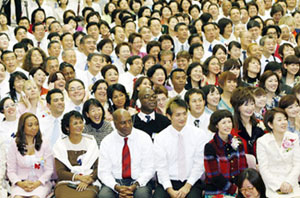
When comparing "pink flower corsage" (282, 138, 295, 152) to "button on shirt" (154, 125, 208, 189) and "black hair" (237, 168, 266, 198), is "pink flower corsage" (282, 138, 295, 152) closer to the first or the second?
"black hair" (237, 168, 266, 198)

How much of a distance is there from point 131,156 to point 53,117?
1323 mm

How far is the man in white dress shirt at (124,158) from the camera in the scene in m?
5.02

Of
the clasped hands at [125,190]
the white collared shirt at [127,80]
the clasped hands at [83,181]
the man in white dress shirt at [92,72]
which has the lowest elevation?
the clasped hands at [125,190]

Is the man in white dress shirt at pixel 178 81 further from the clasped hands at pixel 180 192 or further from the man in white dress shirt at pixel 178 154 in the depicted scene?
the clasped hands at pixel 180 192

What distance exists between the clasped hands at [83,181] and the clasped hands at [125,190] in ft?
1.02

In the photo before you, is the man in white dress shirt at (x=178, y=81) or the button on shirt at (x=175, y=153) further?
the man in white dress shirt at (x=178, y=81)

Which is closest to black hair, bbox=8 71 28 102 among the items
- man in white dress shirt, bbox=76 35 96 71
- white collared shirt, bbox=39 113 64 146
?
white collared shirt, bbox=39 113 64 146

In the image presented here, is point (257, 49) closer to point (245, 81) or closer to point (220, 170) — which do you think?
point (245, 81)

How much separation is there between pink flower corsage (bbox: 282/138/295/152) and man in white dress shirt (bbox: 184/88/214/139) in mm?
835

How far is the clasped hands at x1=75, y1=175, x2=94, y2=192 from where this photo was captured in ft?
16.4

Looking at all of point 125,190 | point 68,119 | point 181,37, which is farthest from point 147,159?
point 181,37

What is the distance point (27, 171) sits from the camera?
517 cm

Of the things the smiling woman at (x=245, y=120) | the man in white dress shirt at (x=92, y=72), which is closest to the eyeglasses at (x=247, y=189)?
the smiling woman at (x=245, y=120)

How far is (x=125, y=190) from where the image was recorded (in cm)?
488
